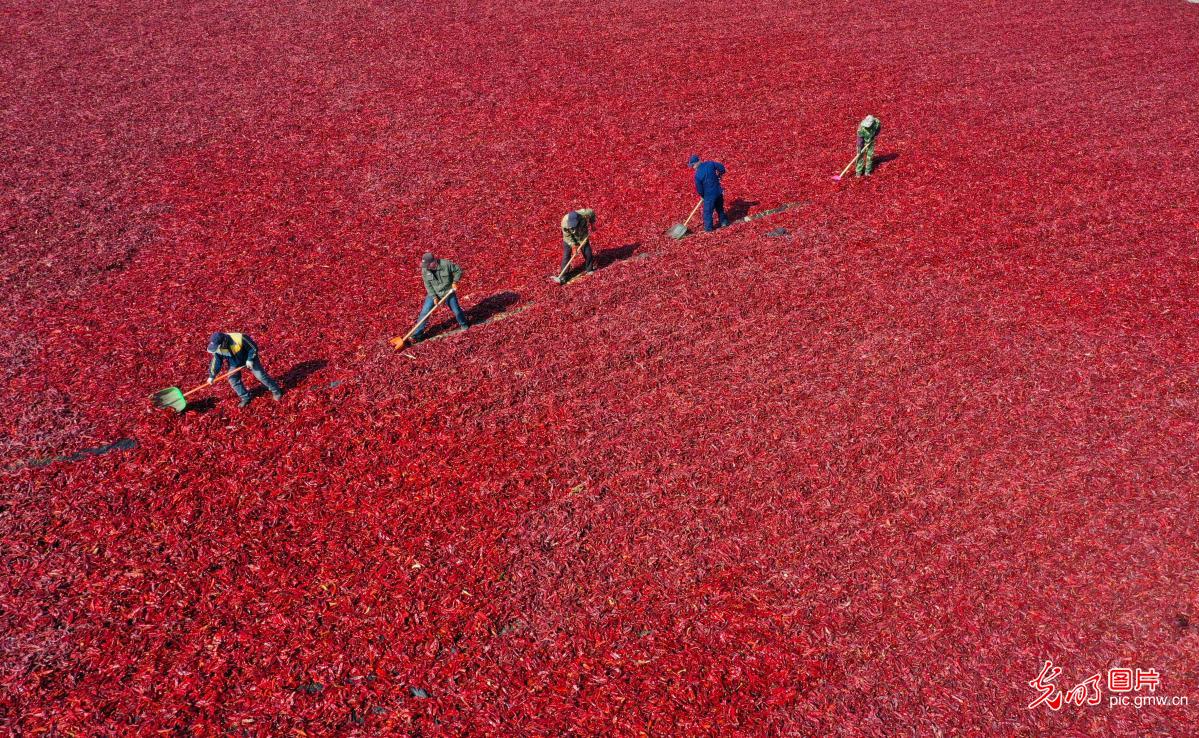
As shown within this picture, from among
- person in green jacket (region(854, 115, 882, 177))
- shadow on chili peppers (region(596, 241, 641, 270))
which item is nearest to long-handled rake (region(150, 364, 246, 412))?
shadow on chili peppers (region(596, 241, 641, 270))

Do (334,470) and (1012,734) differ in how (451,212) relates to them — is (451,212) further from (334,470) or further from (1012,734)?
(1012,734)

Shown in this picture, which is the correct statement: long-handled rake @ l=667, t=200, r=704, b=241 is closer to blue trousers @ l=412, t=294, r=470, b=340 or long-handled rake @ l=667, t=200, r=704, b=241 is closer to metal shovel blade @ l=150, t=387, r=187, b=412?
blue trousers @ l=412, t=294, r=470, b=340

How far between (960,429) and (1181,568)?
2.47 metres

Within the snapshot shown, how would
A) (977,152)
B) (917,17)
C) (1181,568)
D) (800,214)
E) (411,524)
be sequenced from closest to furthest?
(1181,568)
(411,524)
(800,214)
(977,152)
(917,17)

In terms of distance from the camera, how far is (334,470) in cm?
823

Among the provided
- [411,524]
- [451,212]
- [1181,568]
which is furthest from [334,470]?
[1181,568]

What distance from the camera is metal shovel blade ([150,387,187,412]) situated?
873 centimetres

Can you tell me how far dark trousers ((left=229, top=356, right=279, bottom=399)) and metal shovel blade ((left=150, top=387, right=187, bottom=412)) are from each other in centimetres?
62

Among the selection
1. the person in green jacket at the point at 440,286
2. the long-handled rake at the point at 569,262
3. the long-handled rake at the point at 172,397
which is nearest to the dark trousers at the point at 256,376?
the long-handled rake at the point at 172,397

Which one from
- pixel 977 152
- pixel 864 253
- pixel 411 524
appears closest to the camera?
pixel 411 524

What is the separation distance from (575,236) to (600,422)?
12.4 feet

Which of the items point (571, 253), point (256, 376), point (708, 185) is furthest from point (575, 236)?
point (256, 376)

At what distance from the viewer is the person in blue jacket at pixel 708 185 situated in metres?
12.0

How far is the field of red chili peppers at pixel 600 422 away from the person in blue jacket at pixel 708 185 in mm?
513
